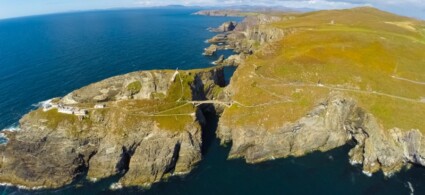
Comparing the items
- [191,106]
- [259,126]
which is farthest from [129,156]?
[259,126]

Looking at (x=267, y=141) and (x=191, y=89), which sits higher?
(x=191, y=89)

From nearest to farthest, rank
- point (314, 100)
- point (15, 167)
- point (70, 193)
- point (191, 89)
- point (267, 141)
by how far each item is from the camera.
Answer: point (70, 193), point (15, 167), point (267, 141), point (314, 100), point (191, 89)

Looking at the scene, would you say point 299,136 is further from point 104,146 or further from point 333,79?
point 104,146

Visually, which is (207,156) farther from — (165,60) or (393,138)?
(165,60)

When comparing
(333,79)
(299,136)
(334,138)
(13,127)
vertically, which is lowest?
(13,127)

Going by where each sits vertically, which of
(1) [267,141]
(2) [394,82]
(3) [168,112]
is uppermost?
(2) [394,82]

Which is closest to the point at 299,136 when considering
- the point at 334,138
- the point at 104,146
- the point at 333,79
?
the point at 334,138

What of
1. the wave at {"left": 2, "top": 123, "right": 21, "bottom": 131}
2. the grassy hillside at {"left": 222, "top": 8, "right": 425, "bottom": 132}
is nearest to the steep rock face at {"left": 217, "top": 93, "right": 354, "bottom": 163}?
the grassy hillside at {"left": 222, "top": 8, "right": 425, "bottom": 132}

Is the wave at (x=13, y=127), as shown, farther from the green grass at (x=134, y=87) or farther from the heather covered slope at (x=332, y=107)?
the heather covered slope at (x=332, y=107)
